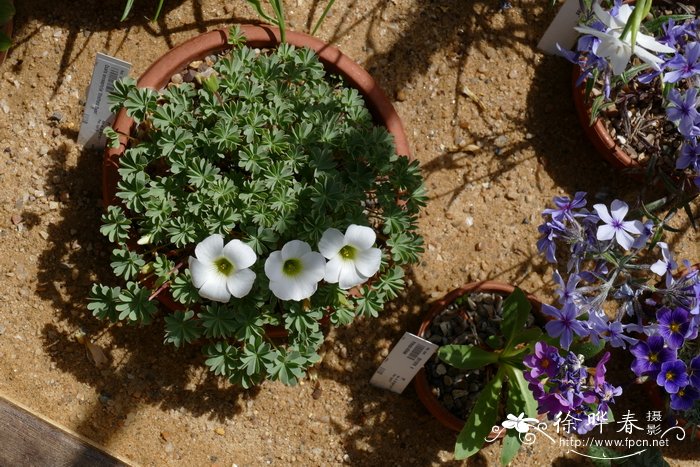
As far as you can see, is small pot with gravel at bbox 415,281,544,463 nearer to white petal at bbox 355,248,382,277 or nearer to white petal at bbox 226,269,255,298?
white petal at bbox 355,248,382,277

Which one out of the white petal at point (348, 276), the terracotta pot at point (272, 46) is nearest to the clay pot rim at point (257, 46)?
the terracotta pot at point (272, 46)

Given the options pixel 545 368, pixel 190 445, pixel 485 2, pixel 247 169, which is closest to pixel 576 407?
pixel 545 368

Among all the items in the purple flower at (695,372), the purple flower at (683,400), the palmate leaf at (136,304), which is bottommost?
the purple flower at (683,400)

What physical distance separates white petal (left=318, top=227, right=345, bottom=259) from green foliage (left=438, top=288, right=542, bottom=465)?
632 millimetres

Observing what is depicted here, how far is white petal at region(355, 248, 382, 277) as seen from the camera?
183 cm

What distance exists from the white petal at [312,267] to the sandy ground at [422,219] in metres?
0.76

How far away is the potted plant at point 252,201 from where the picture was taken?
1939mm

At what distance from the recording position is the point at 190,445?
2.41 metres

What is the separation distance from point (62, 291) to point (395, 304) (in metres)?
1.18

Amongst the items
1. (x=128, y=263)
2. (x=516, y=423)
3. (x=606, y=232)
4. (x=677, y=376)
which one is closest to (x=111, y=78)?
(x=128, y=263)

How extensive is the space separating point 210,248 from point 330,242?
31cm

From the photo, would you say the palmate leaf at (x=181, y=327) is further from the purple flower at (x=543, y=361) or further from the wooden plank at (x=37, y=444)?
the purple flower at (x=543, y=361)

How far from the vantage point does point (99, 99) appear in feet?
7.43

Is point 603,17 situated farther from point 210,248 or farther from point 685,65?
point 210,248
